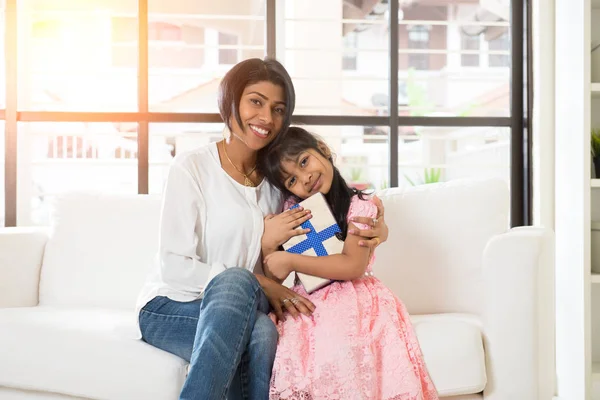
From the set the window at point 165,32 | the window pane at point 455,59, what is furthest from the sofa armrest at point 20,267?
the window at point 165,32

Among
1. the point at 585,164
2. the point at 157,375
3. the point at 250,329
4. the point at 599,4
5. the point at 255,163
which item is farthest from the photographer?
the point at 599,4

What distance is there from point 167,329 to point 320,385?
0.41 m

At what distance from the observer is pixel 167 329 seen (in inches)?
64.9

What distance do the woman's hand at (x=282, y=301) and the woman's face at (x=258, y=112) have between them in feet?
1.30

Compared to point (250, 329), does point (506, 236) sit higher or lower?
higher

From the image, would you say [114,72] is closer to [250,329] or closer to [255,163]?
[255,163]

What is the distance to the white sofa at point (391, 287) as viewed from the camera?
5.56ft

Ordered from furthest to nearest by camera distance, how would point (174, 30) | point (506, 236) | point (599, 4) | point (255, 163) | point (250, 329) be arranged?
point (174, 30) → point (599, 4) → point (255, 163) → point (506, 236) → point (250, 329)

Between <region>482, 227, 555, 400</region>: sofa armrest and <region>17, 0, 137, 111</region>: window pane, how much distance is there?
7.07 ft

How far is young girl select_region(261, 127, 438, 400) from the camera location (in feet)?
5.11

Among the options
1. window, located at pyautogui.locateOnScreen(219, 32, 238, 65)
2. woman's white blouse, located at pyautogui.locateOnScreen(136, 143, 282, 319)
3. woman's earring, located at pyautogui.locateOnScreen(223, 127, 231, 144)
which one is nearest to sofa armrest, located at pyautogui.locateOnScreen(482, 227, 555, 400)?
woman's white blouse, located at pyautogui.locateOnScreen(136, 143, 282, 319)

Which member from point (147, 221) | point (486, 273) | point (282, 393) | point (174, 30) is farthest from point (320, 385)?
point (174, 30)

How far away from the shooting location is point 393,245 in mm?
2178

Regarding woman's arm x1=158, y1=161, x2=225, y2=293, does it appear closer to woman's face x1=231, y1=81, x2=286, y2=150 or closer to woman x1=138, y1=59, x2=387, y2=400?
woman x1=138, y1=59, x2=387, y2=400
